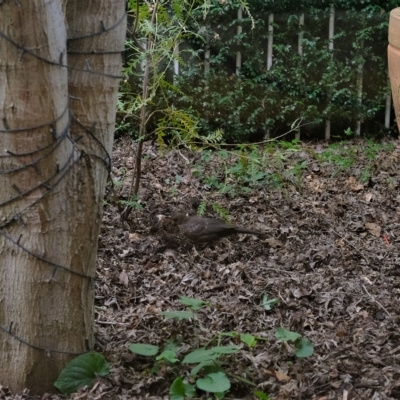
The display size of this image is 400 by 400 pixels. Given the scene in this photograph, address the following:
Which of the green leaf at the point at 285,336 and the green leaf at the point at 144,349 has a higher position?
the green leaf at the point at 285,336

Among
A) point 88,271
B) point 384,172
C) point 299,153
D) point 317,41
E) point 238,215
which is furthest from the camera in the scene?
point 317,41

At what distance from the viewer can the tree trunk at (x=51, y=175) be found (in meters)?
2.38

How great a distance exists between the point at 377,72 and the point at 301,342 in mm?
4977

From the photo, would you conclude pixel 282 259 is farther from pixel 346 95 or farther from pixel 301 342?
pixel 346 95

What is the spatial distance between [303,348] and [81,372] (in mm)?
906

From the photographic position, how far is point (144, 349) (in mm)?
2811

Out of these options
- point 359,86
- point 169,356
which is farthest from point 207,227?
point 359,86

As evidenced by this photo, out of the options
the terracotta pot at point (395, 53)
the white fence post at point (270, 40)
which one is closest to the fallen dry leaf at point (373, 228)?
the terracotta pot at point (395, 53)

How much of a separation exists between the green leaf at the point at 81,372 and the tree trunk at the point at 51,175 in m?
0.04

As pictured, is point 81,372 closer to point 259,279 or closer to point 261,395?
point 261,395

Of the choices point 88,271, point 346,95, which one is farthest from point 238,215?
point 346,95

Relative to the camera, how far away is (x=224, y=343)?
3090mm

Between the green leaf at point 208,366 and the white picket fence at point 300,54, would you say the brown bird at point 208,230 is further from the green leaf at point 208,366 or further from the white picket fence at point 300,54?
the white picket fence at point 300,54

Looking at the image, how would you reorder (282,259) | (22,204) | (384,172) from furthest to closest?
(384,172) → (282,259) → (22,204)
